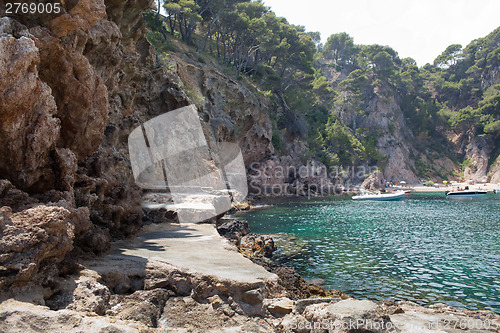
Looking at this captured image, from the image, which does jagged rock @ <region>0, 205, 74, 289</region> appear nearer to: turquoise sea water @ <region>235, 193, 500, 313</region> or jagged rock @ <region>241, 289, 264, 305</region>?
jagged rock @ <region>241, 289, 264, 305</region>

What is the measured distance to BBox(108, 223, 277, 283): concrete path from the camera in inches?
230

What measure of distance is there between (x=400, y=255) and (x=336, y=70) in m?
82.7

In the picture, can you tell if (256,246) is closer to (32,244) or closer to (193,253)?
(193,253)

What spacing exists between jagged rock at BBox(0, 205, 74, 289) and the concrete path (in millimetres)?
2031

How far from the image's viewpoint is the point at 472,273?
34.3 feet

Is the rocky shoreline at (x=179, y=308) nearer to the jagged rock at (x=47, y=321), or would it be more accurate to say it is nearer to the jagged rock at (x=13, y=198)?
the jagged rock at (x=47, y=321)

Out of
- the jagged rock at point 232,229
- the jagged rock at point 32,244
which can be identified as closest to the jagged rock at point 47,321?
the jagged rock at point 32,244

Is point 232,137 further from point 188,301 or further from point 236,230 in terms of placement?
point 188,301

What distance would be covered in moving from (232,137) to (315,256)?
25191 mm

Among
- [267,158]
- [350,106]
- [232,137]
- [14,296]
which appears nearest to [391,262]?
[14,296]

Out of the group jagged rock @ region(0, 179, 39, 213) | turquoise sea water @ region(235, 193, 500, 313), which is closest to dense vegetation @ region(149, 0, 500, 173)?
turquoise sea water @ region(235, 193, 500, 313)

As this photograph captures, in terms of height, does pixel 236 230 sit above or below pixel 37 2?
below

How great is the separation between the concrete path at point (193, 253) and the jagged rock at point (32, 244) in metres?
2.03

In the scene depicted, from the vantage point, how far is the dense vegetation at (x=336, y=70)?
143ft
